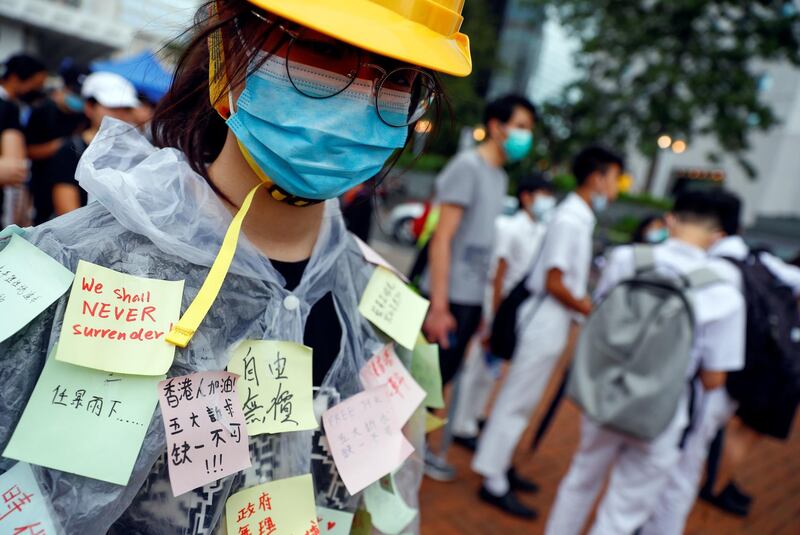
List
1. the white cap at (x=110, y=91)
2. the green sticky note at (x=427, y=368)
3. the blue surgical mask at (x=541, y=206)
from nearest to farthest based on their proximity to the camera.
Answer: the green sticky note at (x=427, y=368), the white cap at (x=110, y=91), the blue surgical mask at (x=541, y=206)

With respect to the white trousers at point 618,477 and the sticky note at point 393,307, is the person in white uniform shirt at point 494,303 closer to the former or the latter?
the white trousers at point 618,477

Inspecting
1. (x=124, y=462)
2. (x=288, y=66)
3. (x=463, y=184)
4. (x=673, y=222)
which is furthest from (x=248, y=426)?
(x=673, y=222)

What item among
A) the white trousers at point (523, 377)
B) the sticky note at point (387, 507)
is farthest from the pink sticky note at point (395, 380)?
the white trousers at point (523, 377)

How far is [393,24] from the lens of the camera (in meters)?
0.85

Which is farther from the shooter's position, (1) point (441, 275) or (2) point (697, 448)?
(1) point (441, 275)

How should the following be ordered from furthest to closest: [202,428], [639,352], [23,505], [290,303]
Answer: [639,352], [290,303], [202,428], [23,505]

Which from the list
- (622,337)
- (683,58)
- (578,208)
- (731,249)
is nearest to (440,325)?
(622,337)

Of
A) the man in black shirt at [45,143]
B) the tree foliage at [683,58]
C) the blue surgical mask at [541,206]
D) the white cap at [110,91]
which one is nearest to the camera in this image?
the man in black shirt at [45,143]

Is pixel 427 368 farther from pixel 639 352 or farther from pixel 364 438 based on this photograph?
pixel 639 352

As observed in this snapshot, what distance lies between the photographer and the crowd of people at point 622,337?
2275 millimetres

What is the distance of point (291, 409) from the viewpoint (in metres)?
0.98

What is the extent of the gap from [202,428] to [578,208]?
2544 millimetres

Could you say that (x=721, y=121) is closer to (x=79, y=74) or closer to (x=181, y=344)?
(x=79, y=74)

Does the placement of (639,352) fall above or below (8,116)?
below
